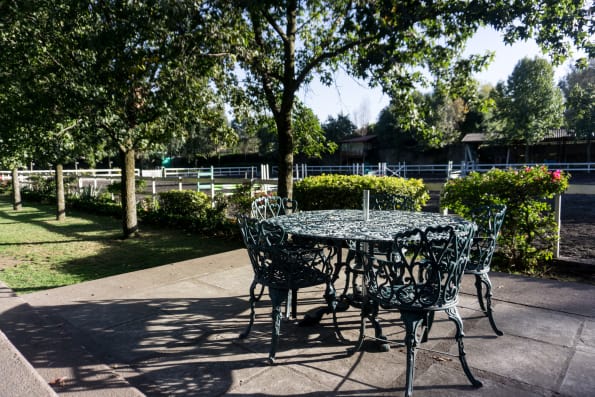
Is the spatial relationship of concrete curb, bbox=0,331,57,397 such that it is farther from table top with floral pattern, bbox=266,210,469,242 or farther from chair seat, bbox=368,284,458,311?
chair seat, bbox=368,284,458,311

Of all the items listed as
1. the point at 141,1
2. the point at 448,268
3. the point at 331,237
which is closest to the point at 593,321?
the point at 448,268

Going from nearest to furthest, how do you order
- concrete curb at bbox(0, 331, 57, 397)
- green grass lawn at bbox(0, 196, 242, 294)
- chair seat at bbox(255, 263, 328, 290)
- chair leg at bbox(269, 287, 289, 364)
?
concrete curb at bbox(0, 331, 57, 397) < chair leg at bbox(269, 287, 289, 364) < chair seat at bbox(255, 263, 328, 290) < green grass lawn at bbox(0, 196, 242, 294)

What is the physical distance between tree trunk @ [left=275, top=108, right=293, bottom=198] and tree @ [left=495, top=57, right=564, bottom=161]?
3147cm

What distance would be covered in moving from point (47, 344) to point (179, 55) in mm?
3593

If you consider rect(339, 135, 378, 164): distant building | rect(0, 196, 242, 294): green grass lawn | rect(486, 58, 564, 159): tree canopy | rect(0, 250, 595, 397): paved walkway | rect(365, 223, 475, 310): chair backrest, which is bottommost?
rect(0, 196, 242, 294): green grass lawn

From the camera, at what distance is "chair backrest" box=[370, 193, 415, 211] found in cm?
482

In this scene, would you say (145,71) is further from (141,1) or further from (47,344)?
(47,344)

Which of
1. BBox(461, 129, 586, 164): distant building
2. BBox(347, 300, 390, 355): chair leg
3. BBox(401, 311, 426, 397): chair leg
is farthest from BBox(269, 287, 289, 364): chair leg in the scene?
BBox(461, 129, 586, 164): distant building

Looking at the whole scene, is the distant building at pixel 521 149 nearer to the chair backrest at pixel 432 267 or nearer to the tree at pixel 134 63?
the tree at pixel 134 63

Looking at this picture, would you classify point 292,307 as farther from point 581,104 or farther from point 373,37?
point 581,104

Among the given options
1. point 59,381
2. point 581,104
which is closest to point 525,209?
point 581,104

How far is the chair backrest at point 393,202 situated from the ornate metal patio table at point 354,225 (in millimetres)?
846

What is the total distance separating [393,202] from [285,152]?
2.27 meters

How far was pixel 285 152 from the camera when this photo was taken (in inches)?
255
